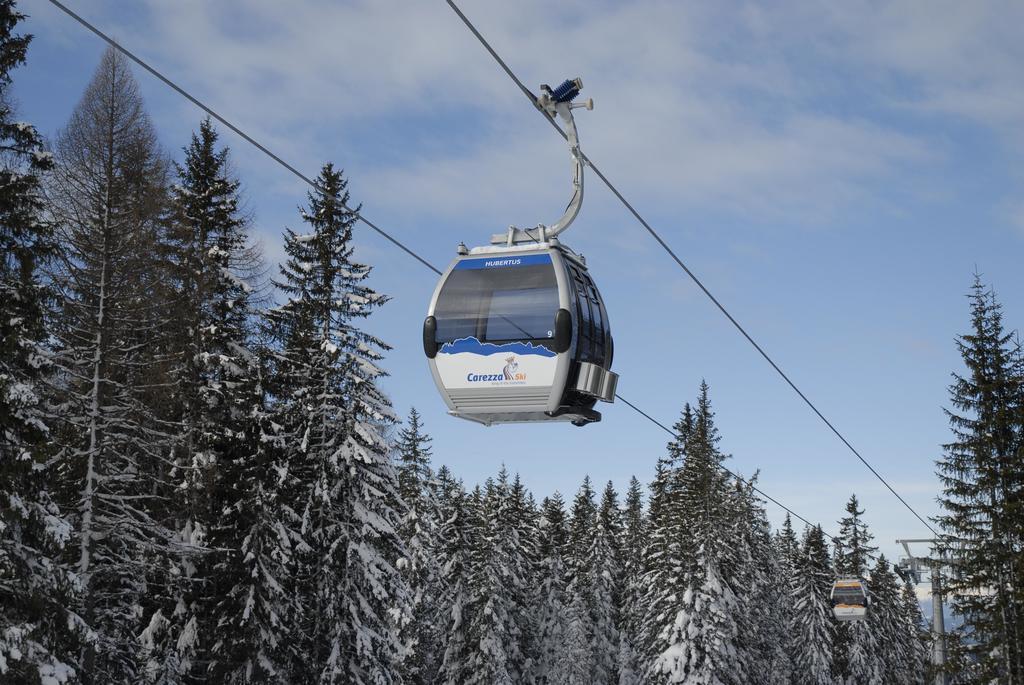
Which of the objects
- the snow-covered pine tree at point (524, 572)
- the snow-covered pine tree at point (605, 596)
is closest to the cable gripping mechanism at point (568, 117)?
the snow-covered pine tree at point (524, 572)

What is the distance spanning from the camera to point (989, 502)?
35750mm

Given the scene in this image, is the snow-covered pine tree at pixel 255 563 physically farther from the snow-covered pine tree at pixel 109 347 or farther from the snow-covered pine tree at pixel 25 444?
the snow-covered pine tree at pixel 25 444

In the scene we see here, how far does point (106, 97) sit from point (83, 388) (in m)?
7.74

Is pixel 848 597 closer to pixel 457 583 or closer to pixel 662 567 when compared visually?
pixel 662 567

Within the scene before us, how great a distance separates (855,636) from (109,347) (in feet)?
221

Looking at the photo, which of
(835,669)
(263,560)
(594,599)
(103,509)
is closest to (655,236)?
(103,509)

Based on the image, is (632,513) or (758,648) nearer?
(758,648)

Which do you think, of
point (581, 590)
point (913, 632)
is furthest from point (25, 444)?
point (913, 632)

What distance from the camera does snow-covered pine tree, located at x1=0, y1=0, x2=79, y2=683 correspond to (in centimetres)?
1888

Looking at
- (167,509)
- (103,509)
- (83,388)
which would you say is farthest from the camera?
(167,509)

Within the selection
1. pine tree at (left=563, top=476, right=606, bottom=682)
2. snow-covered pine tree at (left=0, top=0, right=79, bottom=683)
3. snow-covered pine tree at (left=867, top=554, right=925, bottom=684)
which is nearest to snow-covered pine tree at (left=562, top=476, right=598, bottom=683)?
pine tree at (left=563, top=476, right=606, bottom=682)

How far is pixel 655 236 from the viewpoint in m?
15.8

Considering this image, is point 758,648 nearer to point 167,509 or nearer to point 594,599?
point 594,599

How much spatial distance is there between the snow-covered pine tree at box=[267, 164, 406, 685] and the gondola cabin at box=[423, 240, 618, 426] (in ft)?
53.4
